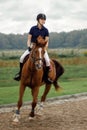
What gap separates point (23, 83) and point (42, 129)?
1.62 metres

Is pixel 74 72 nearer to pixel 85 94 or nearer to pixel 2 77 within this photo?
pixel 2 77

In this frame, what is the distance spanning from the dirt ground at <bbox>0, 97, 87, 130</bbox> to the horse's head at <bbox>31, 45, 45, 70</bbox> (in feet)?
5.07

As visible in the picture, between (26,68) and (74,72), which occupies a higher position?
(26,68)

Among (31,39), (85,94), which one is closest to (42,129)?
(31,39)

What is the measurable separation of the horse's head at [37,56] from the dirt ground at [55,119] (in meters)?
1.54

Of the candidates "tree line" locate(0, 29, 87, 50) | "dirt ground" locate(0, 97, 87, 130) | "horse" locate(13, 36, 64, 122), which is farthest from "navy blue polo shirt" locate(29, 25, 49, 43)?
"tree line" locate(0, 29, 87, 50)

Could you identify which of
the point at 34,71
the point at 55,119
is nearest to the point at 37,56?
the point at 34,71

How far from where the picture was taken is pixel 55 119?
11.2 meters

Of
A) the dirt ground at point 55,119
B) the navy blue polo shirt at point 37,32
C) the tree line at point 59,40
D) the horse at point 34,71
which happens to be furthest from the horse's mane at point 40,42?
the tree line at point 59,40

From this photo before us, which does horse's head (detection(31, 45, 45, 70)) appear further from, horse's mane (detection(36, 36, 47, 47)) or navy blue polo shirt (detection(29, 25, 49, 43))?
navy blue polo shirt (detection(29, 25, 49, 43))

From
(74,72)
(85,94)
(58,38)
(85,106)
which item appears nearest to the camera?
(85,106)

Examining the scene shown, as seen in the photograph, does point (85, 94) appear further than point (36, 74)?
Yes

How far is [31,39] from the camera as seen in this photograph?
36.3 feet

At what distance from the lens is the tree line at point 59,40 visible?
138000 millimetres
